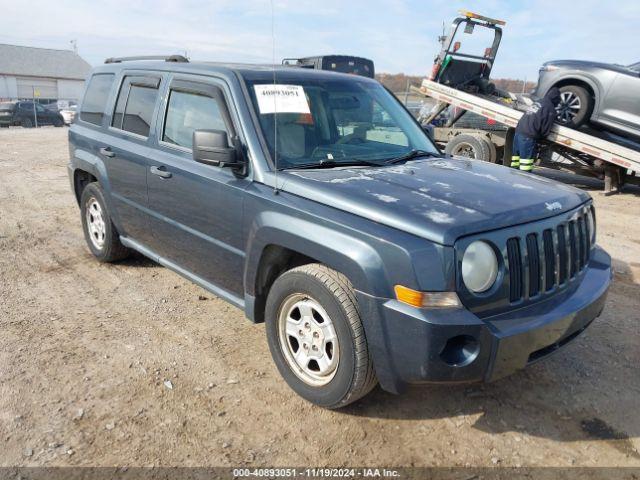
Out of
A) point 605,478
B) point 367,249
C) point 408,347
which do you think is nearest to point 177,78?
point 367,249

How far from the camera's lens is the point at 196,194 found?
3.70 metres

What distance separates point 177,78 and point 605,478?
3.75m

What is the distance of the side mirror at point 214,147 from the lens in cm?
323

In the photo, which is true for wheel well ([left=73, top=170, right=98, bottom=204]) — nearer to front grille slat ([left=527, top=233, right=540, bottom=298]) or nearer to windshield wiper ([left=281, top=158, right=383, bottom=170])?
windshield wiper ([left=281, top=158, right=383, bottom=170])

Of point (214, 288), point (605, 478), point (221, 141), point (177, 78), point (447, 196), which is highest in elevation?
point (177, 78)

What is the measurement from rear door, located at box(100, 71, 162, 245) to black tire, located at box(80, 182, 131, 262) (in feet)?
0.98

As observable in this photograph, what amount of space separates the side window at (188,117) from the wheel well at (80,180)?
5.85 feet

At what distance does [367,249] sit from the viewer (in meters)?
2.61

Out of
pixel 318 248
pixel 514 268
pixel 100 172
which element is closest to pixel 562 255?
pixel 514 268

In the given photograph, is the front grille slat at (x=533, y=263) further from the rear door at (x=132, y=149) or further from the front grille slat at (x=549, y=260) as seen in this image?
the rear door at (x=132, y=149)

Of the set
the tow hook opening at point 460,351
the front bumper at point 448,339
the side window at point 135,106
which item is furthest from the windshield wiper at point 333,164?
the side window at point 135,106

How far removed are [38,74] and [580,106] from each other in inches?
2850

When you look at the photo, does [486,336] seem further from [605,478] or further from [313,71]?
[313,71]

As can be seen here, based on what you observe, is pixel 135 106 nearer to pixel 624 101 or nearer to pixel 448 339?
pixel 448 339
